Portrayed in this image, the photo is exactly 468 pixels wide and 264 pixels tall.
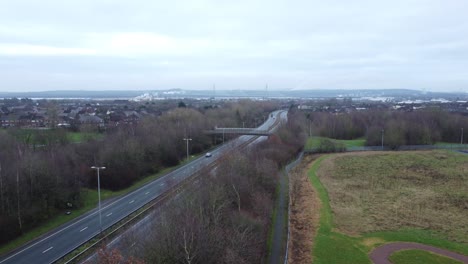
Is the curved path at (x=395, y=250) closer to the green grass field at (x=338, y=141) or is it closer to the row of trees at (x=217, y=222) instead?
the row of trees at (x=217, y=222)

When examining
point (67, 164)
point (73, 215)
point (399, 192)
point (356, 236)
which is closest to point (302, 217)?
point (356, 236)

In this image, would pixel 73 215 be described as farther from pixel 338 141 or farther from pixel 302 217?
pixel 338 141

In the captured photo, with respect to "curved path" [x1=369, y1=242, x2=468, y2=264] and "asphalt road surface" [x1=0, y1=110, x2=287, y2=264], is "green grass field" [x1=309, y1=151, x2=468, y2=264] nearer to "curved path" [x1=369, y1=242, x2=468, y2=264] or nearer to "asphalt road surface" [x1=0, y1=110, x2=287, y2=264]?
"curved path" [x1=369, y1=242, x2=468, y2=264]

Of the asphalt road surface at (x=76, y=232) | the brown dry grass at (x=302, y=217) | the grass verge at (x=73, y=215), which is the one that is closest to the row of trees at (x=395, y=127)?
the brown dry grass at (x=302, y=217)

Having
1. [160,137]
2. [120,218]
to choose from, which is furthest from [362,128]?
[120,218]

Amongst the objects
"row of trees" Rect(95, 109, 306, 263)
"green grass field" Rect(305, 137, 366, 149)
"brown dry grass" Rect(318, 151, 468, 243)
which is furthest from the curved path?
"green grass field" Rect(305, 137, 366, 149)

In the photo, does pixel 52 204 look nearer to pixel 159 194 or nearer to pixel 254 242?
pixel 159 194
